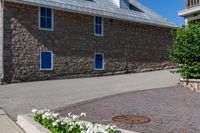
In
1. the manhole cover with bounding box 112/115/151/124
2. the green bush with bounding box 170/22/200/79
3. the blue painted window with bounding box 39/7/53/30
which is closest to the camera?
the manhole cover with bounding box 112/115/151/124

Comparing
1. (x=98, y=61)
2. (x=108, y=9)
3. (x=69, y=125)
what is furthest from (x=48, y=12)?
(x=69, y=125)

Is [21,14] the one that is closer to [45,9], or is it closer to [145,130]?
[45,9]

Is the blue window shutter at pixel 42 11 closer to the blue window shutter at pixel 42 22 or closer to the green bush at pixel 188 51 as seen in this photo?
the blue window shutter at pixel 42 22

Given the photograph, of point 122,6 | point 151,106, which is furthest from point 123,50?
point 151,106

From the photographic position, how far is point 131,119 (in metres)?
7.90

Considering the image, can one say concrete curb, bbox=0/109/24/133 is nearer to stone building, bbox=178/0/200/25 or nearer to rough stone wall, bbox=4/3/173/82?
rough stone wall, bbox=4/3/173/82

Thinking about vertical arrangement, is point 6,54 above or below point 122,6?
below

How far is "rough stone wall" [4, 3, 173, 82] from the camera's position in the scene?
63.7 feet

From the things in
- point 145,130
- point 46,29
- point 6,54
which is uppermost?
point 46,29

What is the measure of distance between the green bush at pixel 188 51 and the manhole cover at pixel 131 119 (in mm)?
5821

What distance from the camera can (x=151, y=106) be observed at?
9.72 m

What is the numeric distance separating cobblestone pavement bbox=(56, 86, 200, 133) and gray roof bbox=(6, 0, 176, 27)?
10.6 m

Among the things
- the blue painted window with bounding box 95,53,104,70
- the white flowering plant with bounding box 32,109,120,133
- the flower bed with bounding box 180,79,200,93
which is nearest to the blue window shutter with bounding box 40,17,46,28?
the blue painted window with bounding box 95,53,104,70

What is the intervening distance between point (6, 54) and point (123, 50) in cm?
944
